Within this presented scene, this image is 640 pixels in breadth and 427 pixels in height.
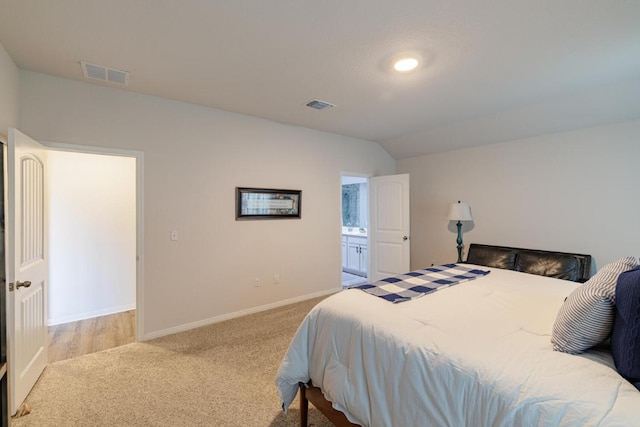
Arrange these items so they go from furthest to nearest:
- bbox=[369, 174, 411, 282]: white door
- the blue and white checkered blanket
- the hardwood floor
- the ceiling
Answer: bbox=[369, 174, 411, 282]: white door → the hardwood floor → the blue and white checkered blanket → the ceiling

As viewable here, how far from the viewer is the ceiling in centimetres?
174

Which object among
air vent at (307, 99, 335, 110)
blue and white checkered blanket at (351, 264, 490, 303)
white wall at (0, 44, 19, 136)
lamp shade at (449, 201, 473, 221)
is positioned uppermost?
air vent at (307, 99, 335, 110)

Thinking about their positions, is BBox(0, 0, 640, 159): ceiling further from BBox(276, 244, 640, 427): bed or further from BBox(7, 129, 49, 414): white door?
BBox(276, 244, 640, 427): bed

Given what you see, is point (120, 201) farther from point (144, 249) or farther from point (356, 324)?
point (356, 324)

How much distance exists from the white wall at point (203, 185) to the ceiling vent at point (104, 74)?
23 centimetres

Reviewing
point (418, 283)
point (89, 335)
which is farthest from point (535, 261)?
point (89, 335)

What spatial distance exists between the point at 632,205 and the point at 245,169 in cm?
439

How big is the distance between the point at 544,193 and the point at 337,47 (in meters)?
3.37

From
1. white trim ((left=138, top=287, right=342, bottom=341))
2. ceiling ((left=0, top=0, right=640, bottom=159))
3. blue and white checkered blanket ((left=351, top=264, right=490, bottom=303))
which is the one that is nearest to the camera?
ceiling ((left=0, top=0, right=640, bottom=159))

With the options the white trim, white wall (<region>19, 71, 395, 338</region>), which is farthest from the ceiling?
the white trim

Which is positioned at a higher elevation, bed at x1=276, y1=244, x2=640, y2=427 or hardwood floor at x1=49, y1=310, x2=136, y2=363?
bed at x1=276, y1=244, x2=640, y2=427

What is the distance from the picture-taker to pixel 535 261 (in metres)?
3.66

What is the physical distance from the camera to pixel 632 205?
313 centimetres

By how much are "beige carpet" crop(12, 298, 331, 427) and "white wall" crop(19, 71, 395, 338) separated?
0.49 meters
